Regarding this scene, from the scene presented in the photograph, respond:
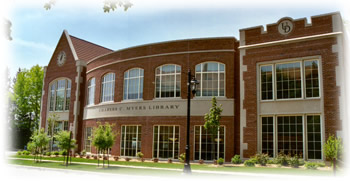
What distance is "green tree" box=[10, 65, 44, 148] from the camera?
1959 inches

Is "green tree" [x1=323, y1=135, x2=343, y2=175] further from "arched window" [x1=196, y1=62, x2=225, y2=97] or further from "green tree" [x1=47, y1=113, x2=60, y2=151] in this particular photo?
"green tree" [x1=47, y1=113, x2=60, y2=151]

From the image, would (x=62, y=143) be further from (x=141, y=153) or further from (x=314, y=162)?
(x=314, y=162)

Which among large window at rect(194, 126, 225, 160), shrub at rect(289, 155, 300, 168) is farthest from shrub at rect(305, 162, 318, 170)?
large window at rect(194, 126, 225, 160)

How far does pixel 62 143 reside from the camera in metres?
22.7

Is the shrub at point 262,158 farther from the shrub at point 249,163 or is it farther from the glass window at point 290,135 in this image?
the glass window at point 290,135

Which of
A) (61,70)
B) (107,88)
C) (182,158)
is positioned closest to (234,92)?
(182,158)

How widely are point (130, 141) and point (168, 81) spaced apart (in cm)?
596

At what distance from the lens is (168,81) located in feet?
82.6

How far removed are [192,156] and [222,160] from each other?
2.92 metres

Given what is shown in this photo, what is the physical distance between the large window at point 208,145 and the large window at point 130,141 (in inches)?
208

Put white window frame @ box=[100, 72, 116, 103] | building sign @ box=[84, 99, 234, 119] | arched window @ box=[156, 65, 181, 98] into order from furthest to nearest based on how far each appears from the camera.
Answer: white window frame @ box=[100, 72, 116, 103], arched window @ box=[156, 65, 181, 98], building sign @ box=[84, 99, 234, 119]

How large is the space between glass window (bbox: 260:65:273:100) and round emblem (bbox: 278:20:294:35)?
2.43 meters

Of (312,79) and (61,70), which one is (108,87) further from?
(312,79)

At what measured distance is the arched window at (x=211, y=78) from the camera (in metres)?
23.3
